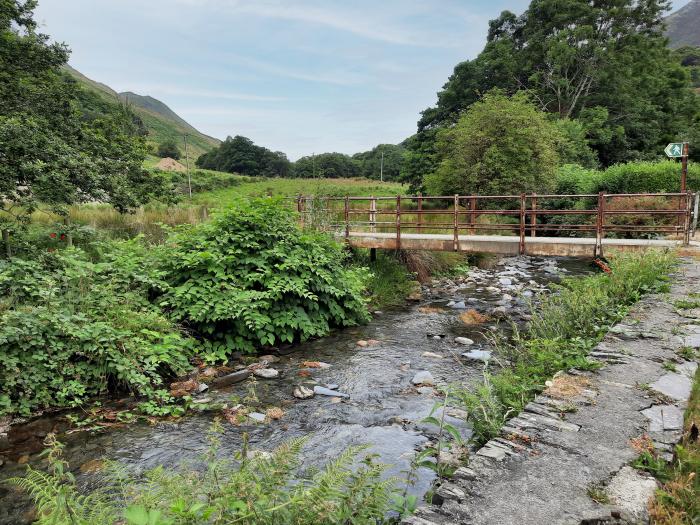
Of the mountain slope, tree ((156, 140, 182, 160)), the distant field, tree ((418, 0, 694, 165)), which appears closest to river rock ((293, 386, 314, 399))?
the distant field

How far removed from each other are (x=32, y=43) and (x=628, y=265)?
46.7 feet

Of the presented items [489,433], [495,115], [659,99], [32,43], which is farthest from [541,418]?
[659,99]

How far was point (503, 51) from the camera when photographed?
35812 millimetres

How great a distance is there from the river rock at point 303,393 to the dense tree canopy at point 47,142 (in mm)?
4940

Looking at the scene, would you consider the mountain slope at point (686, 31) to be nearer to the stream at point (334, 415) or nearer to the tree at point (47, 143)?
the stream at point (334, 415)

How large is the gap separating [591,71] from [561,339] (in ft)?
114

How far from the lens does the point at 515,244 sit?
10.2 metres

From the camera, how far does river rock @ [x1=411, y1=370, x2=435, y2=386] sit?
5.98 metres

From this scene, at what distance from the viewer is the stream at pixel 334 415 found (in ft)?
13.9

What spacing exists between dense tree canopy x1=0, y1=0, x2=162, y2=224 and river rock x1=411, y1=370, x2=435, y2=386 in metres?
6.26

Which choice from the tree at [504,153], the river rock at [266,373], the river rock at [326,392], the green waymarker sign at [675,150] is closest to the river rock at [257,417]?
the river rock at [326,392]

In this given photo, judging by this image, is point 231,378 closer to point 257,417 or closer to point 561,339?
point 257,417

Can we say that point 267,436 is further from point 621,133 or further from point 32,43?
point 621,133

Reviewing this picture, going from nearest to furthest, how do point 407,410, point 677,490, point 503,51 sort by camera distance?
point 677,490 < point 407,410 < point 503,51
